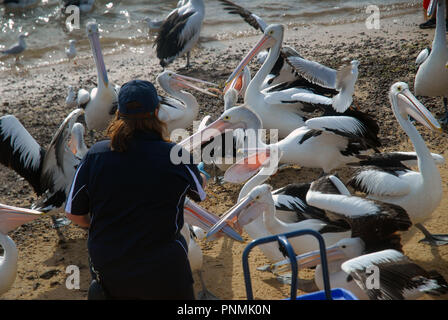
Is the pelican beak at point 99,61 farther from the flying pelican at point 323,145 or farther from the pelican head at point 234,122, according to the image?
the flying pelican at point 323,145

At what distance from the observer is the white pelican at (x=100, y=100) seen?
650 cm

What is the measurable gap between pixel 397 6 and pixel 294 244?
949cm

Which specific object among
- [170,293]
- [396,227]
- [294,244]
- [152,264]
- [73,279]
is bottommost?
[73,279]

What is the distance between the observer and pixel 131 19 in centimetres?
1259

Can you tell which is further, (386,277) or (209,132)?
(209,132)

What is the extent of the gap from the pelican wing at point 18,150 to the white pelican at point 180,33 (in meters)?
4.43

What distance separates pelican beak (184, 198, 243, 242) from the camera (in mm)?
3434

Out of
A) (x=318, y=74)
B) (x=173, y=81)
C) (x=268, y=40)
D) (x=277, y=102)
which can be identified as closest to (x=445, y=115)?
(x=318, y=74)

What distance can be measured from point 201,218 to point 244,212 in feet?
1.54

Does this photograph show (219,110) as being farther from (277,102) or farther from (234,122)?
(234,122)

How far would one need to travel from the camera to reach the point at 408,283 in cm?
324

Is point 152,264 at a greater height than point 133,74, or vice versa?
point 152,264

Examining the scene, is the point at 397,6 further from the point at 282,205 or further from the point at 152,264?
the point at 152,264

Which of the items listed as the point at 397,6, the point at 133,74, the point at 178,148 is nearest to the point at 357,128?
the point at 178,148
